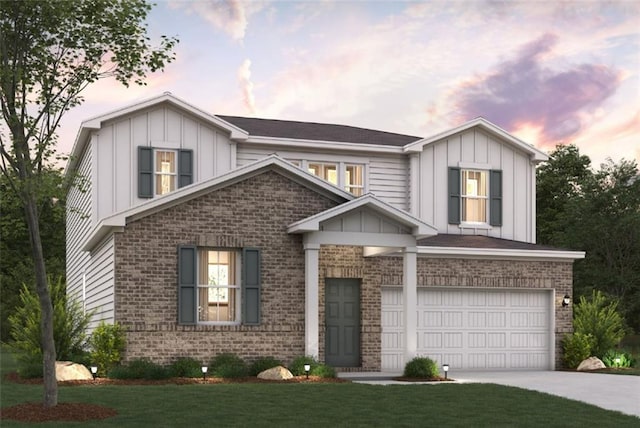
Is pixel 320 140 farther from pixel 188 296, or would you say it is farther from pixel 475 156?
pixel 188 296

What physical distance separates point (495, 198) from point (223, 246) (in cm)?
1068

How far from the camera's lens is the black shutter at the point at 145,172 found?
24.3 m

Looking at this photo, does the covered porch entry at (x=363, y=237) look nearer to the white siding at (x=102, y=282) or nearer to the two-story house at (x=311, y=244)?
the two-story house at (x=311, y=244)

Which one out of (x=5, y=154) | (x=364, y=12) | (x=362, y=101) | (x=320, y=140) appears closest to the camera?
(x=5, y=154)

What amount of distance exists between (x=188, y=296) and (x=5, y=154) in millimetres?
6907

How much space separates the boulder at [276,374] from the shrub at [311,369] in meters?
0.28

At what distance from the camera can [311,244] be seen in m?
20.2

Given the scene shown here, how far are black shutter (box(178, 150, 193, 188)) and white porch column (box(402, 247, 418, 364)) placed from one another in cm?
716

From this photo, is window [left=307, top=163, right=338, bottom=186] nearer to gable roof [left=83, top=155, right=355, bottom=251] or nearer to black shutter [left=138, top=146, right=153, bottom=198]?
black shutter [left=138, top=146, right=153, bottom=198]

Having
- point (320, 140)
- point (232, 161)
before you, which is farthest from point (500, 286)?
point (232, 161)

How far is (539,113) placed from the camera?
33.4 meters

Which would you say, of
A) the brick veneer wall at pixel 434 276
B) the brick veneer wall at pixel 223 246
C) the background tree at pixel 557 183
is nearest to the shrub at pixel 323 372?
the brick veneer wall at pixel 223 246

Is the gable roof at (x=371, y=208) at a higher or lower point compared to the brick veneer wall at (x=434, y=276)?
higher

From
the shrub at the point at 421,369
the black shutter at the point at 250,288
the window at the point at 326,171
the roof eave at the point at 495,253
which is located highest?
the window at the point at 326,171
